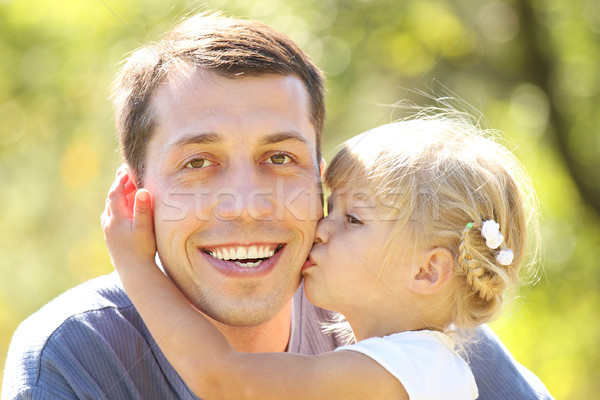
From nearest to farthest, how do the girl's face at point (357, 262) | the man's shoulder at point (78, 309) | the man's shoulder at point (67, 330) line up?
the man's shoulder at point (67, 330) < the man's shoulder at point (78, 309) < the girl's face at point (357, 262)

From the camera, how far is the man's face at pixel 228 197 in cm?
259

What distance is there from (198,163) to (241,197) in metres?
0.23

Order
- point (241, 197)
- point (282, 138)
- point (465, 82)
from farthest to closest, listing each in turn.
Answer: point (465, 82) → point (282, 138) → point (241, 197)

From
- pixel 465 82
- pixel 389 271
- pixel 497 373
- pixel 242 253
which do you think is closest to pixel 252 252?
pixel 242 253

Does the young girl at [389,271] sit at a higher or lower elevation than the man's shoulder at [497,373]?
higher

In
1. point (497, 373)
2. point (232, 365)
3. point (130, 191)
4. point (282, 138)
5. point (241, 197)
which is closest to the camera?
point (232, 365)

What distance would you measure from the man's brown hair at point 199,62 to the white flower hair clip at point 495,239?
0.83 metres

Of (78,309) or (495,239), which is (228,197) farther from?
(495,239)

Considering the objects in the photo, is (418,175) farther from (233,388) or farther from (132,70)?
(132,70)

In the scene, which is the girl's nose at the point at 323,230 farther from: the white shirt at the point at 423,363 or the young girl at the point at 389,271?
the white shirt at the point at 423,363

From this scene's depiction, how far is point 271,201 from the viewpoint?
2.64 metres

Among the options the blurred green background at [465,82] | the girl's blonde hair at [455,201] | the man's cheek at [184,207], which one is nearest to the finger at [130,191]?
the man's cheek at [184,207]

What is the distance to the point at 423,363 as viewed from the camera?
7.75ft

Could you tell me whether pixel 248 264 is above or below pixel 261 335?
above
